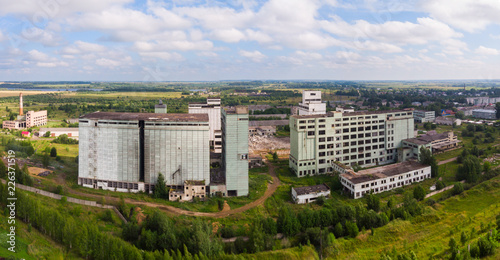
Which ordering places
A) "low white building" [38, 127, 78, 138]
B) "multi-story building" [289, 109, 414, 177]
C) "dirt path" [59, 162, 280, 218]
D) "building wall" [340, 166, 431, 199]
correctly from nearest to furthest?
"dirt path" [59, 162, 280, 218]
"building wall" [340, 166, 431, 199]
"multi-story building" [289, 109, 414, 177]
"low white building" [38, 127, 78, 138]

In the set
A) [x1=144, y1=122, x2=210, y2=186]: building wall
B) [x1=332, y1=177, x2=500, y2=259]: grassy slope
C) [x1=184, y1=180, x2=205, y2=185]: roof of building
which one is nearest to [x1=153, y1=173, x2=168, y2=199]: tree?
[x1=144, y1=122, x2=210, y2=186]: building wall

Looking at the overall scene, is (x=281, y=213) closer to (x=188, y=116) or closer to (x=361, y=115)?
(x=188, y=116)

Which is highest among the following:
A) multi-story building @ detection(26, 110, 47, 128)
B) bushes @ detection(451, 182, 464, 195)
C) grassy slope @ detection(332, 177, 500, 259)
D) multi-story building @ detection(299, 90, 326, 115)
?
multi-story building @ detection(299, 90, 326, 115)

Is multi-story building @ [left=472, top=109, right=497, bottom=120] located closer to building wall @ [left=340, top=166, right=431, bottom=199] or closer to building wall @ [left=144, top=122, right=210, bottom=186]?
building wall @ [left=340, top=166, right=431, bottom=199]

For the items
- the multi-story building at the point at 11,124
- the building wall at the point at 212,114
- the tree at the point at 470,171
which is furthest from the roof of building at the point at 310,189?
the multi-story building at the point at 11,124

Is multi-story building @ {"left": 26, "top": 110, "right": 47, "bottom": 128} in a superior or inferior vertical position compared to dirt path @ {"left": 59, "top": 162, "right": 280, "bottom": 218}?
superior

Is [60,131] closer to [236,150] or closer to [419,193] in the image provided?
[236,150]

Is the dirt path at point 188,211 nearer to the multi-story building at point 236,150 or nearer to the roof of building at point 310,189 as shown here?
the multi-story building at point 236,150
